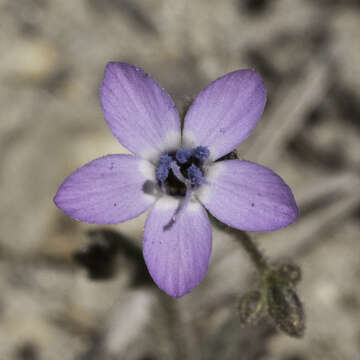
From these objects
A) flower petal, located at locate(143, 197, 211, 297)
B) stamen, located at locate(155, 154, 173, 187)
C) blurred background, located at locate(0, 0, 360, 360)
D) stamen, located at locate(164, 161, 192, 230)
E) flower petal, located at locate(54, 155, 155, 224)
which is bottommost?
blurred background, located at locate(0, 0, 360, 360)

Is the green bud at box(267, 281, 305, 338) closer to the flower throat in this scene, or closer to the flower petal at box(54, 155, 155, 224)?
the flower throat

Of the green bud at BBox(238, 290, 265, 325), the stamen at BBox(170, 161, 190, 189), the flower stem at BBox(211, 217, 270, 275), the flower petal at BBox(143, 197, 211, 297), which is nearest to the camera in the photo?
the flower petal at BBox(143, 197, 211, 297)

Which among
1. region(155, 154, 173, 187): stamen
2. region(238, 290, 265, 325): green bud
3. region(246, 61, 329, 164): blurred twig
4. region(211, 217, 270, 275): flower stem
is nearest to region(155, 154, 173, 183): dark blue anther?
region(155, 154, 173, 187): stamen

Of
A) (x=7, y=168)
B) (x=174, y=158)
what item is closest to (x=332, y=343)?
(x=174, y=158)

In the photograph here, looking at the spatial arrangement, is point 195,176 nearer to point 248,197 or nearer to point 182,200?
point 182,200

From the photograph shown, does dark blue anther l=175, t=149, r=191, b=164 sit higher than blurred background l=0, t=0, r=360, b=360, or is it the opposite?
dark blue anther l=175, t=149, r=191, b=164

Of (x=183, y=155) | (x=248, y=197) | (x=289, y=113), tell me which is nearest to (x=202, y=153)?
(x=183, y=155)
